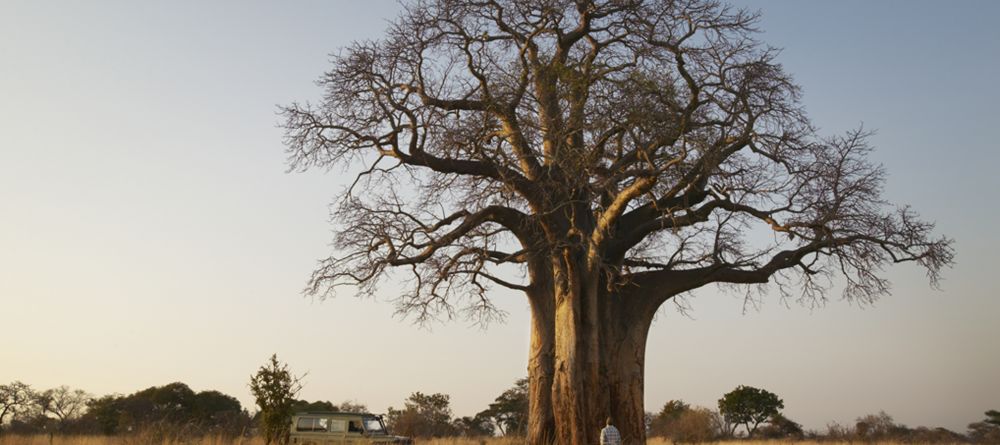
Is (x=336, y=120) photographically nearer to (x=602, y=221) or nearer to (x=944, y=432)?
(x=602, y=221)

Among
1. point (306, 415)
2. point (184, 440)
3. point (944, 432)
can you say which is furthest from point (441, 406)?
point (184, 440)

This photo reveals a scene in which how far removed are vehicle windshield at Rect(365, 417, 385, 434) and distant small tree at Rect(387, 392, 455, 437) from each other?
8789 mm

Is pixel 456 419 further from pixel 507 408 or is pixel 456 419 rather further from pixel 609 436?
pixel 609 436

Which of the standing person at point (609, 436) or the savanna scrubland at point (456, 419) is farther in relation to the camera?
the savanna scrubland at point (456, 419)

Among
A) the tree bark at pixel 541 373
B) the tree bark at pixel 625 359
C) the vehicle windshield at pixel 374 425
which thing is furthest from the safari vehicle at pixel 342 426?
the tree bark at pixel 625 359

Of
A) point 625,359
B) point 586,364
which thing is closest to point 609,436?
point 586,364

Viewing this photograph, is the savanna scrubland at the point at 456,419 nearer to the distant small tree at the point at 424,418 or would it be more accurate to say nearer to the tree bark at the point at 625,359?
the distant small tree at the point at 424,418

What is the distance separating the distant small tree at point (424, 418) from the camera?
2853 cm

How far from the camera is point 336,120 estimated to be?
43.4 ft

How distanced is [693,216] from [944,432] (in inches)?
843

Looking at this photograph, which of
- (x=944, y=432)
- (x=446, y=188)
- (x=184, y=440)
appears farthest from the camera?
(x=944, y=432)

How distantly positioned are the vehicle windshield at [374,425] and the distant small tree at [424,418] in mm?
8789

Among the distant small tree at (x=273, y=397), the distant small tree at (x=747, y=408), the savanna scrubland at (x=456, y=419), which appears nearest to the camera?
the distant small tree at (x=273, y=397)

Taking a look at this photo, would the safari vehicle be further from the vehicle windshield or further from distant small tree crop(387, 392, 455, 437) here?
distant small tree crop(387, 392, 455, 437)
